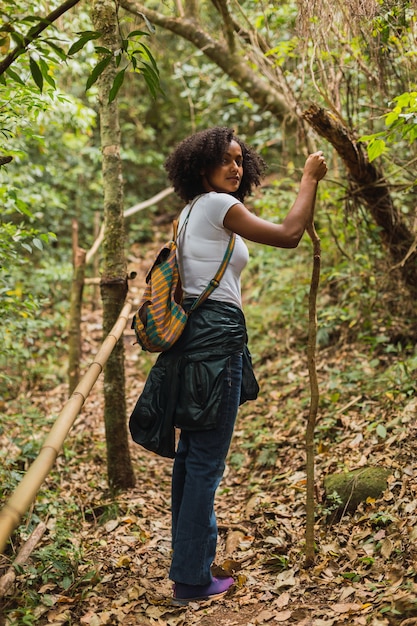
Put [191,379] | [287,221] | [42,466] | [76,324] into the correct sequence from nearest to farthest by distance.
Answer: [42,466] → [287,221] → [191,379] → [76,324]

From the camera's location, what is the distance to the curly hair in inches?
102

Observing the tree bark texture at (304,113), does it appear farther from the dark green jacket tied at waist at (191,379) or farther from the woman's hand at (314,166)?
the dark green jacket tied at waist at (191,379)

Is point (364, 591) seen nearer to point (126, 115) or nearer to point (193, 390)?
point (193, 390)

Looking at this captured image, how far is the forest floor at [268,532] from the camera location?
2.40m

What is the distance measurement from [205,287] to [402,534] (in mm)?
1438

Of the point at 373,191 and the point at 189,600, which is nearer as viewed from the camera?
the point at 189,600

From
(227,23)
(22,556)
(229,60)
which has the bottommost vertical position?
(22,556)

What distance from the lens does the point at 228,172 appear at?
2619 millimetres

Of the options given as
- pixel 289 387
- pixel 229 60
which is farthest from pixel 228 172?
pixel 229 60

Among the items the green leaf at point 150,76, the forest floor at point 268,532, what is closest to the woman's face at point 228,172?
the green leaf at point 150,76

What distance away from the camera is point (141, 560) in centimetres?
303

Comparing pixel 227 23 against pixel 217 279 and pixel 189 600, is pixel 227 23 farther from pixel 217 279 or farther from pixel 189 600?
pixel 189 600

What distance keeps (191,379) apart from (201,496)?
1.73ft

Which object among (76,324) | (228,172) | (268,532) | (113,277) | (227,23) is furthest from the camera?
(76,324)
